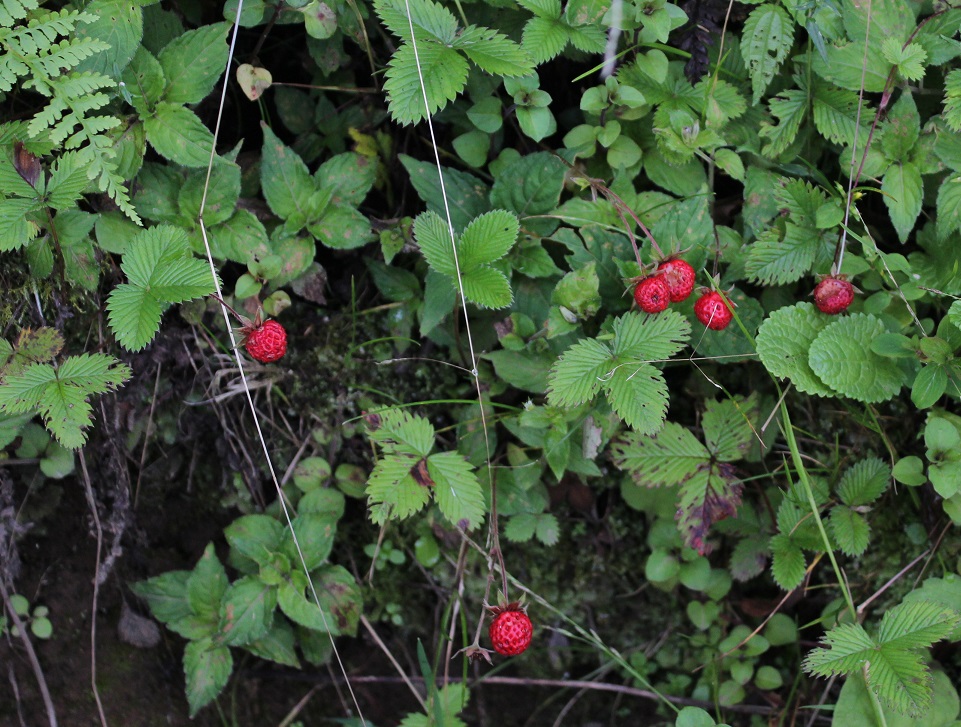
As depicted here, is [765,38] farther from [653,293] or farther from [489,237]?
[489,237]

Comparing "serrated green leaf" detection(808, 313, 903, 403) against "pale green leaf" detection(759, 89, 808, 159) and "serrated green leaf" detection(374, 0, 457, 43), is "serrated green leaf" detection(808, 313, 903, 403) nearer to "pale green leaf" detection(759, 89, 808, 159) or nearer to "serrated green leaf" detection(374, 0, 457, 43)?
"pale green leaf" detection(759, 89, 808, 159)

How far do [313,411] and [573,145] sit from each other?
850mm

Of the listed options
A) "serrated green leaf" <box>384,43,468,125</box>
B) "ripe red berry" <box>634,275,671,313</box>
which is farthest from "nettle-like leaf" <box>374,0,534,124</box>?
"ripe red berry" <box>634,275,671,313</box>

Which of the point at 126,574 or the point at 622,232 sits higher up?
the point at 622,232

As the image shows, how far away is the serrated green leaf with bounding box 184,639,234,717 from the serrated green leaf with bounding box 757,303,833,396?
1332mm

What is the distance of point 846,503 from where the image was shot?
1692mm

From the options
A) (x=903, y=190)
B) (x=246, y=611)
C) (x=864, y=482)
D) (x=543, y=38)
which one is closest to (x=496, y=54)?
(x=543, y=38)

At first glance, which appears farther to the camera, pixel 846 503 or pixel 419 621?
pixel 419 621

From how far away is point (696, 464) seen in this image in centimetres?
169

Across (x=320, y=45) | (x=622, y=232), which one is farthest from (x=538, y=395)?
(x=320, y=45)

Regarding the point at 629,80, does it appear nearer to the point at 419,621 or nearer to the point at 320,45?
the point at 320,45

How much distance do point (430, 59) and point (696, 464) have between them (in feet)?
3.27

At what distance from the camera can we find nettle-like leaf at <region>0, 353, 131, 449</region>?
1459 millimetres

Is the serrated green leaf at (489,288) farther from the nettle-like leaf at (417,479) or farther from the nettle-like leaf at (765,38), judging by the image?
the nettle-like leaf at (765,38)
